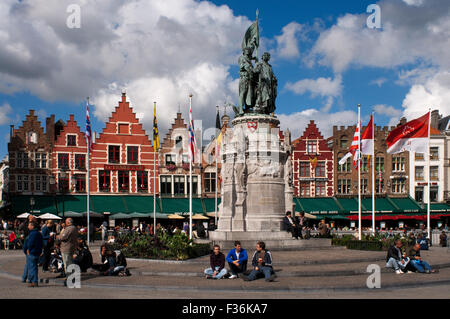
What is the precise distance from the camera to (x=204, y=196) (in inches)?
2152

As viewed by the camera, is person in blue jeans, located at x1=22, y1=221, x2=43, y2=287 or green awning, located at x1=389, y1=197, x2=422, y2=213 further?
green awning, located at x1=389, y1=197, x2=422, y2=213

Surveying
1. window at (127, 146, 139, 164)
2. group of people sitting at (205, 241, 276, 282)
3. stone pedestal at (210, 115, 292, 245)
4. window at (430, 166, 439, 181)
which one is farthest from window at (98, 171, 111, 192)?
group of people sitting at (205, 241, 276, 282)

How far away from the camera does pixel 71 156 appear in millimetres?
52625

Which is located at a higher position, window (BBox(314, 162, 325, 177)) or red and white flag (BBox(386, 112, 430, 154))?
red and white flag (BBox(386, 112, 430, 154))

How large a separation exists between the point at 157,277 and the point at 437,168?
51584 millimetres

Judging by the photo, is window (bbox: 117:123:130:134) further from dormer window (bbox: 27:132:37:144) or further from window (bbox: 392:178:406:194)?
window (bbox: 392:178:406:194)

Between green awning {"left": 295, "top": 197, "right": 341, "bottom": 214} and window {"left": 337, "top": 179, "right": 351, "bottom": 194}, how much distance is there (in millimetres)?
1944

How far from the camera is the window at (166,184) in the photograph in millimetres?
54031

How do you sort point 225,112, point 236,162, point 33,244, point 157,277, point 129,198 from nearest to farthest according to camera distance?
point 33,244 → point 157,277 → point 236,162 → point 129,198 → point 225,112

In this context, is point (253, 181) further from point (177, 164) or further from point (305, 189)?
point (305, 189)

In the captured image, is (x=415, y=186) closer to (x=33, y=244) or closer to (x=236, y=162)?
(x=236, y=162)

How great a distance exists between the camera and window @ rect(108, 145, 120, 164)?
53.4 meters

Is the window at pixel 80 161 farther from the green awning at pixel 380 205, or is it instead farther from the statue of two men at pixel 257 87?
the statue of two men at pixel 257 87
